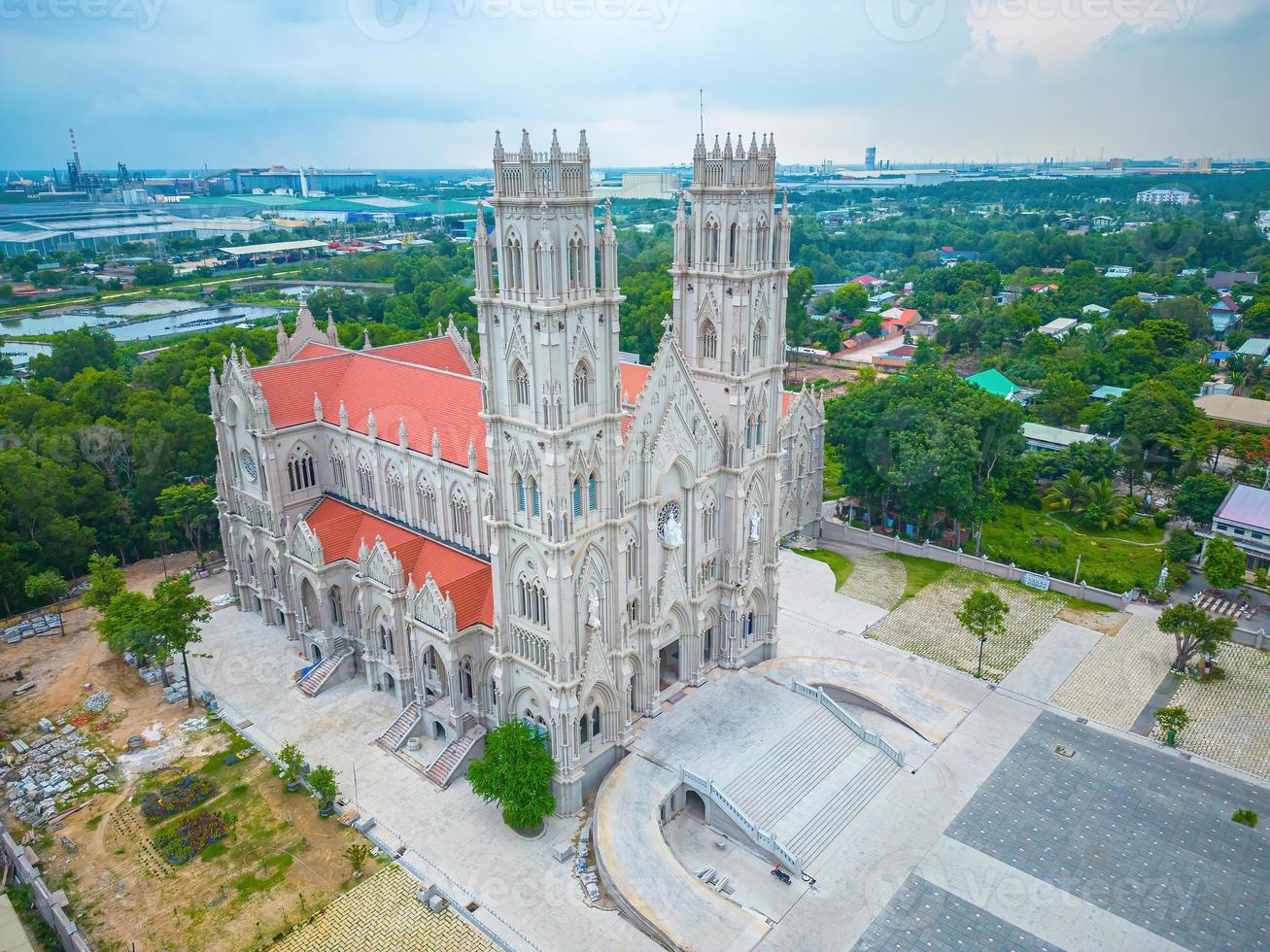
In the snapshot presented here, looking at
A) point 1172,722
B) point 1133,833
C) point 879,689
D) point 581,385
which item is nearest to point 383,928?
point 581,385

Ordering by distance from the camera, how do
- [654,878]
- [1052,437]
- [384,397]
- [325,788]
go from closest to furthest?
[654,878] → [325,788] → [384,397] → [1052,437]

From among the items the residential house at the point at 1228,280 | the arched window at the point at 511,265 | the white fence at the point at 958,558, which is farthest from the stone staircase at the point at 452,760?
the residential house at the point at 1228,280

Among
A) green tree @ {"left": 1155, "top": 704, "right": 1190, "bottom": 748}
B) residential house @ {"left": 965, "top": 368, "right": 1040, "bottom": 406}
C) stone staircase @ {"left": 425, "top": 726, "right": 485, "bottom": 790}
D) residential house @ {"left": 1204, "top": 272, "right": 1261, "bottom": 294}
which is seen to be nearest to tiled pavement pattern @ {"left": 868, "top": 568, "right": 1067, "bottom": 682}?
green tree @ {"left": 1155, "top": 704, "right": 1190, "bottom": 748}

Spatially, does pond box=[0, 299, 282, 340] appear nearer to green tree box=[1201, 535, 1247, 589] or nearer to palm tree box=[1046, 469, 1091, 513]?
palm tree box=[1046, 469, 1091, 513]

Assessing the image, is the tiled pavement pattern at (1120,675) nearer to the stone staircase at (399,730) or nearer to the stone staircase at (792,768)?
the stone staircase at (792,768)

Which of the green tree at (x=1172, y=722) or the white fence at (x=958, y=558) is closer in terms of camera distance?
the green tree at (x=1172, y=722)

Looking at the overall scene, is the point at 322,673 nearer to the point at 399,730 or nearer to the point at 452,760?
the point at 399,730
